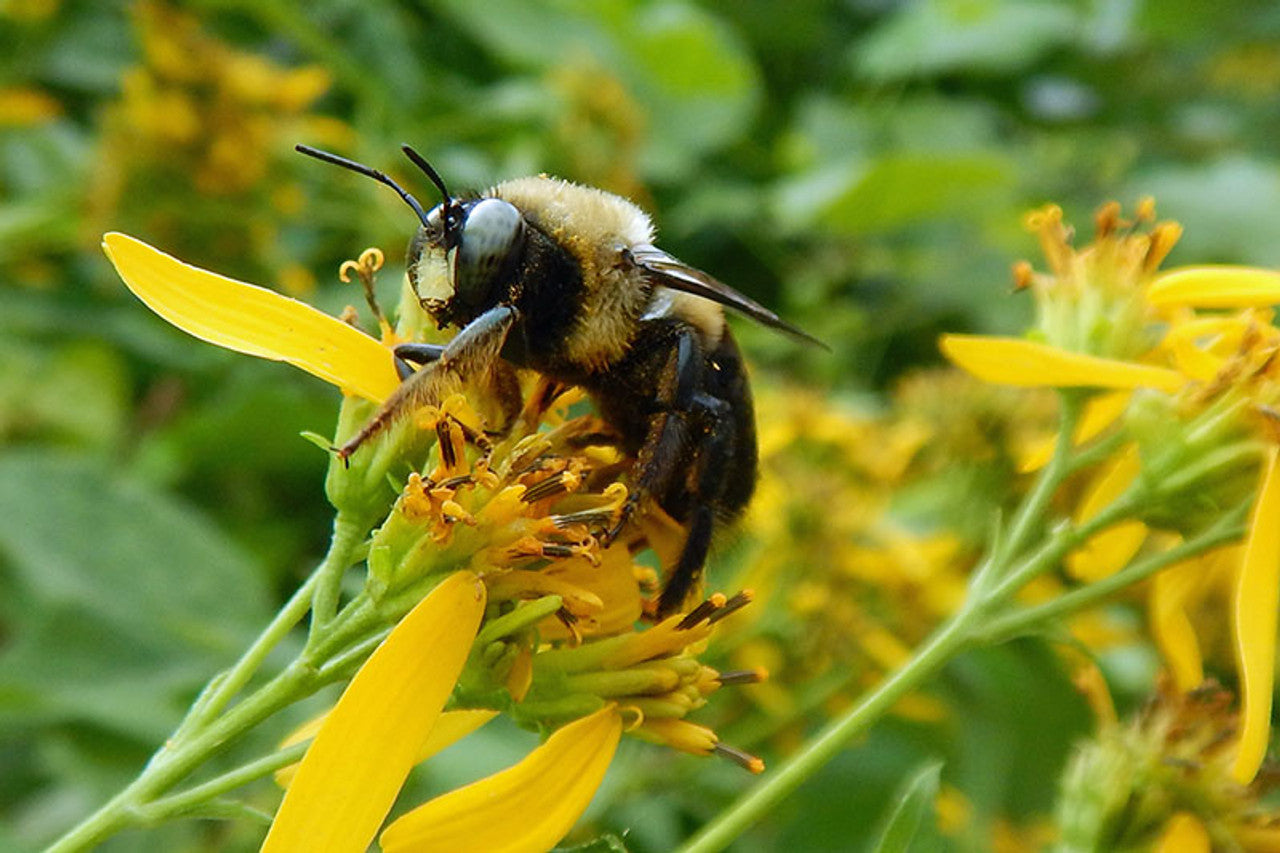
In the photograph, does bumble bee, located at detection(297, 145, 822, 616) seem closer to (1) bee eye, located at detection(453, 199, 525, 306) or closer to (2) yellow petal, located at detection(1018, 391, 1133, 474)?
(1) bee eye, located at detection(453, 199, 525, 306)

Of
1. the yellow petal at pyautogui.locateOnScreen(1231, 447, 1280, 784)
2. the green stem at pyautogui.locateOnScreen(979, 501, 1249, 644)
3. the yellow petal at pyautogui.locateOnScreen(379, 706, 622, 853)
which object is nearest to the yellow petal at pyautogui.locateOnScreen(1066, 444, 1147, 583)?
the green stem at pyautogui.locateOnScreen(979, 501, 1249, 644)

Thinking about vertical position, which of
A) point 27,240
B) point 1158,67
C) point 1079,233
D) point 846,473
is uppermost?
point 1158,67

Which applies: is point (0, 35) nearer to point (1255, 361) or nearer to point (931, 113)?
point (931, 113)

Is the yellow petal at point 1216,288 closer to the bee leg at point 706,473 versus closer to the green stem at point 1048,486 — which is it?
the green stem at point 1048,486

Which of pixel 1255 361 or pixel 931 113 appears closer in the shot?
pixel 1255 361

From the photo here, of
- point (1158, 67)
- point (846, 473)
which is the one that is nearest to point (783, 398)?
point (846, 473)

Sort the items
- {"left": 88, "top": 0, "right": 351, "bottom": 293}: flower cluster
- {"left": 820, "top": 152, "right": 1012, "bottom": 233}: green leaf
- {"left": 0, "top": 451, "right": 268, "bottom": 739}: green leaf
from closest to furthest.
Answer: {"left": 0, "top": 451, "right": 268, "bottom": 739}: green leaf
{"left": 88, "top": 0, "right": 351, "bottom": 293}: flower cluster
{"left": 820, "top": 152, "right": 1012, "bottom": 233}: green leaf

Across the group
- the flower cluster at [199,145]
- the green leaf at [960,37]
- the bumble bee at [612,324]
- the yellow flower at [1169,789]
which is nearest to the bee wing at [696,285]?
the bumble bee at [612,324]
